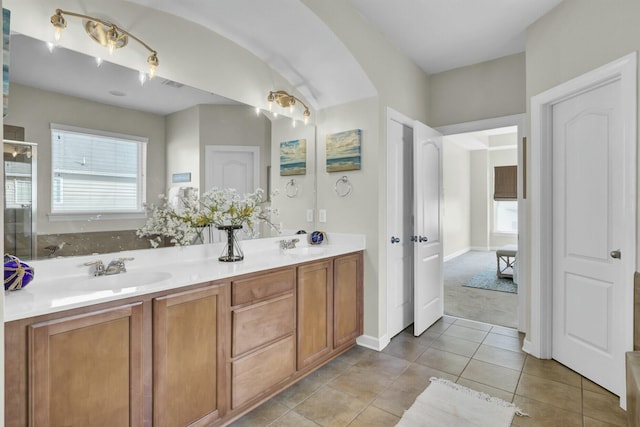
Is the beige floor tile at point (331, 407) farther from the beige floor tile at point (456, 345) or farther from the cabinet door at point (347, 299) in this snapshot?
the beige floor tile at point (456, 345)

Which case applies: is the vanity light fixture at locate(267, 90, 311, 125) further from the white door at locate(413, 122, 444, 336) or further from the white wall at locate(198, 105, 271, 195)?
the white door at locate(413, 122, 444, 336)

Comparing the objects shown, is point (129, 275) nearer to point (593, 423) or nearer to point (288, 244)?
point (288, 244)

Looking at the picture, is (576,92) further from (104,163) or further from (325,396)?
(104,163)

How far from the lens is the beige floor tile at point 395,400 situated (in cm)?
205

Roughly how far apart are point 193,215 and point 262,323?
824 millimetres

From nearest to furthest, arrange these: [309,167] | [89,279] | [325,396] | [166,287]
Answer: [166,287], [89,279], [325,396], [309,167]

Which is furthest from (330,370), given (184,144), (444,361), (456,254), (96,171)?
(456,254)

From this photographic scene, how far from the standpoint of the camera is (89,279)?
168 cm

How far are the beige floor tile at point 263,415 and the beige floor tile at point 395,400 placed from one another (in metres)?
0.59

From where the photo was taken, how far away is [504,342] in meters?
3.04

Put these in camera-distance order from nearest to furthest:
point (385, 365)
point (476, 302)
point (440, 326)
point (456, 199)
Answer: point (385, 365) → point (440, 326) → point (476, 302) → point (456, 199)

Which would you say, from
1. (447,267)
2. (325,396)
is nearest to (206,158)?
(325,396)

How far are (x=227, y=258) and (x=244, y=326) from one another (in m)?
0.49

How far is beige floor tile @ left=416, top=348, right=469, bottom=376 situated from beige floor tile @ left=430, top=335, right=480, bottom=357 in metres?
0.08
